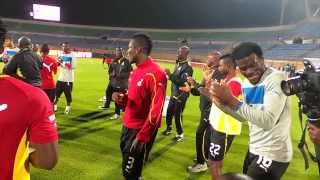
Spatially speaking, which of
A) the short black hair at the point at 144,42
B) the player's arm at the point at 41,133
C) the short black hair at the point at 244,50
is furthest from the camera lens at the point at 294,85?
the short black hair at the point at 144,42

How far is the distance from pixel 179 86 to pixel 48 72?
12.4 ft

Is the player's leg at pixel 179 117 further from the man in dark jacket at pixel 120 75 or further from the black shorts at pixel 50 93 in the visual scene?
the black shorts at pixel 50 93

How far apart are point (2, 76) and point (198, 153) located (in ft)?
18.1

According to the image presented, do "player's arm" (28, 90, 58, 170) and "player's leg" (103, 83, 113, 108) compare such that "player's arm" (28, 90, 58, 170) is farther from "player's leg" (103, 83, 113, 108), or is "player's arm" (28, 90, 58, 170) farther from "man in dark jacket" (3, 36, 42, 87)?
"player's leg" (103, 83, 113, 108)

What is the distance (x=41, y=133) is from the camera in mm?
2143

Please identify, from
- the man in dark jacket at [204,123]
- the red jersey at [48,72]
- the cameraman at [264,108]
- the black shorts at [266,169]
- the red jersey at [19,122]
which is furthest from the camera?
the red jersey at [48,72]

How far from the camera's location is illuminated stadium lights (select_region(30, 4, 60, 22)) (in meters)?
67.4

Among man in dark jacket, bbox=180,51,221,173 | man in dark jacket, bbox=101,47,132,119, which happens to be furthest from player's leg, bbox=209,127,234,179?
man in dark jacket, bbox=101,47,132,119

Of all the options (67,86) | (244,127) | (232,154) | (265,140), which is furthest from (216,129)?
(67,86)

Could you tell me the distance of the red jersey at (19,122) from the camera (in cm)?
206

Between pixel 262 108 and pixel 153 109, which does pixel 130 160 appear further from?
pixel 262 108

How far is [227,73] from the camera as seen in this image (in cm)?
592

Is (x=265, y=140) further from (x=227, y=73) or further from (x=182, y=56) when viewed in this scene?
(x=182, y=56)

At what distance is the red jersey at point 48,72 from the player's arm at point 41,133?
9100mm
